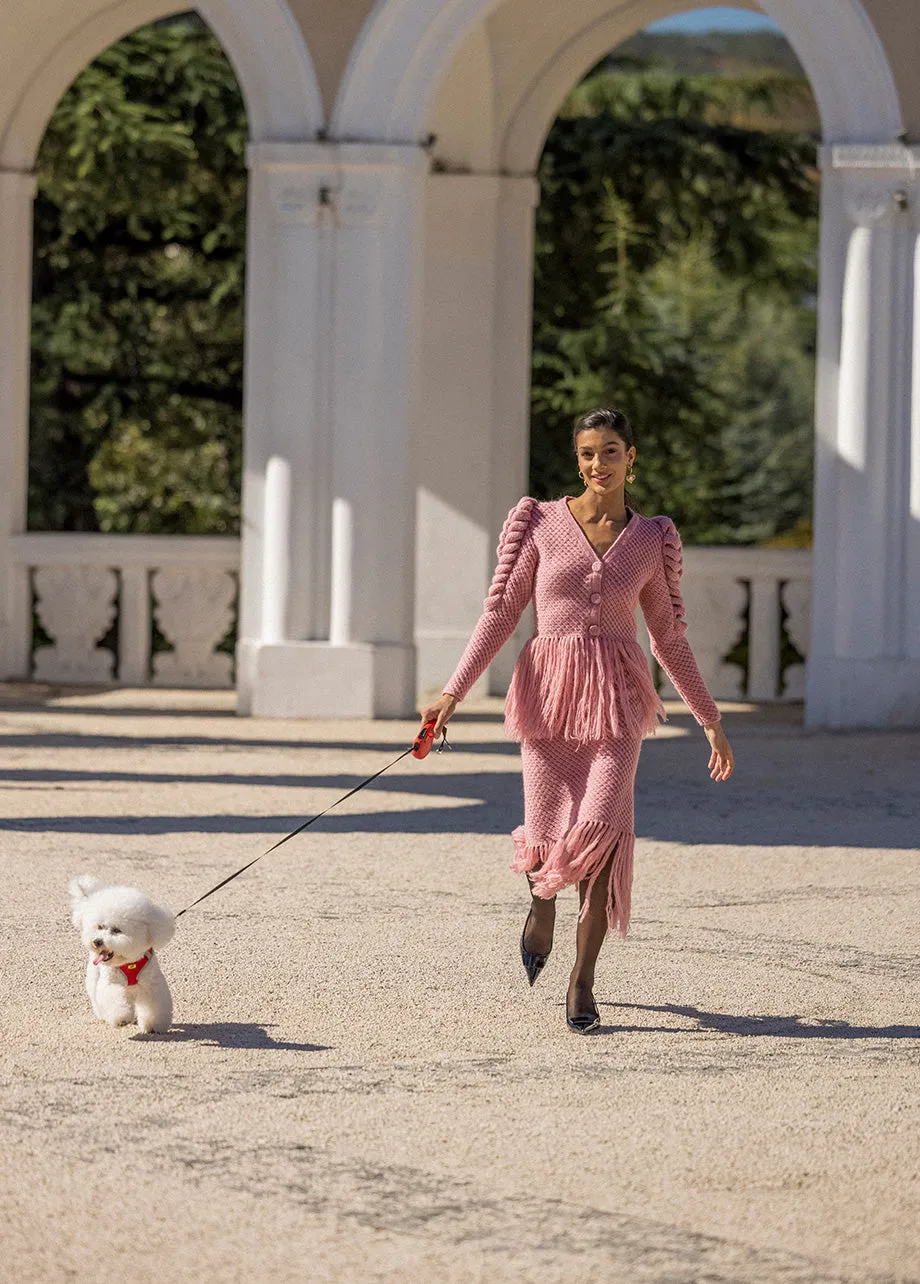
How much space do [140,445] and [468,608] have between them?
11.4m

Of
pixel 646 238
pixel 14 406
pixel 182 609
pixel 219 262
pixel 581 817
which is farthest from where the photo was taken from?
pixel 646 238

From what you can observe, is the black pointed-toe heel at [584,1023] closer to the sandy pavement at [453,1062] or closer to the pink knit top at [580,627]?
the sandy pavement at [453,1062]

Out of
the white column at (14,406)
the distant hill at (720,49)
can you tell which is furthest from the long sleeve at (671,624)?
the distant hill at (720,49)

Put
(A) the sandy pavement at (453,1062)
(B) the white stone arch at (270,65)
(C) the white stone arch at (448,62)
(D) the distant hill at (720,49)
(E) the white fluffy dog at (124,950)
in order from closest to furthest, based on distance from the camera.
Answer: (A) the sandy pavement at (453,1062)
(E) the white fluffy dog at (124,950)
(C) the white stone arch at (448,62)
(B) the white stone arch at (270,65)
(D) the distant hill at (720,49)

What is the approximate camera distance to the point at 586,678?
5.77 meters

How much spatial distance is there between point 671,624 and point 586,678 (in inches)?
13.0

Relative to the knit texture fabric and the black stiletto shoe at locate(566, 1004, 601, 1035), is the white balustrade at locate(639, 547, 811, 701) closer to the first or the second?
the knit texture fabric

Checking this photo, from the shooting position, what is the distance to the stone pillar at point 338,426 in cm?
1349

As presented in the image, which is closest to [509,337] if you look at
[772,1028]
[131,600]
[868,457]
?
[131,600]

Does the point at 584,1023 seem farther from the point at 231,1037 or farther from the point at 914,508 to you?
the point at 914,508

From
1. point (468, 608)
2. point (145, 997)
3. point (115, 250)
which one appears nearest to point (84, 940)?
point (145, 997)

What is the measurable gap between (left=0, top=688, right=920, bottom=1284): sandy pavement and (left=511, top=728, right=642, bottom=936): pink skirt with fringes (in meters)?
0.37

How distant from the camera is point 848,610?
13.3m

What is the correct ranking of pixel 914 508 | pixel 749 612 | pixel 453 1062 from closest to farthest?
pixel 453 1062 < pixel 914 508 < pixel 749 612
